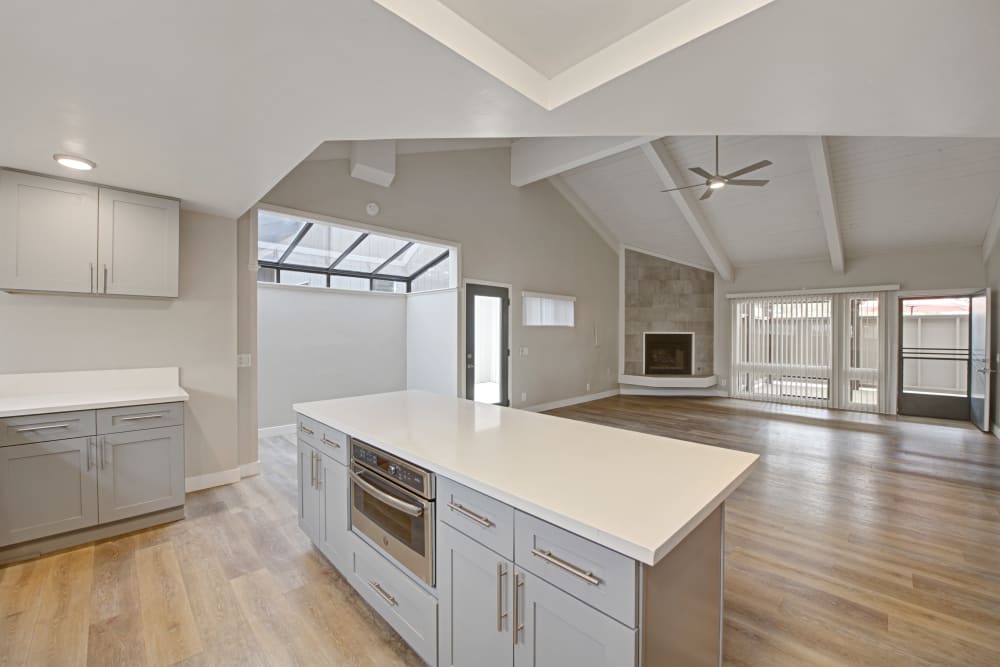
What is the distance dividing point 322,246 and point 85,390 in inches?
118

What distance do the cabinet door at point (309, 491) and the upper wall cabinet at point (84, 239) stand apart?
1.79 m

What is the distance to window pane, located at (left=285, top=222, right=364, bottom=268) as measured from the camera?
16.8ft

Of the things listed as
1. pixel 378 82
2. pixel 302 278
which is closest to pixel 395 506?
pixel 378 82

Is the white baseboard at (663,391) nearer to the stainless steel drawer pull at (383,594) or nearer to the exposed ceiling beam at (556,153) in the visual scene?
the exposed ceiling beam at (556,153)

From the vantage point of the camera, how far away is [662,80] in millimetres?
1660

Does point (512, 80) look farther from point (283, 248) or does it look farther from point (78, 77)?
point (283, 248)

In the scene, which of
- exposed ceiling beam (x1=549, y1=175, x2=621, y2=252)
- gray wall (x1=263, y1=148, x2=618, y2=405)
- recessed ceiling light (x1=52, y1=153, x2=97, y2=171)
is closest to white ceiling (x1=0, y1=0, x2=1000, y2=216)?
recessed ceiling light (x1=52, y1=153, x2=97, y2=171)

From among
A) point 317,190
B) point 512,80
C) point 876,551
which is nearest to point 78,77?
point 512,80

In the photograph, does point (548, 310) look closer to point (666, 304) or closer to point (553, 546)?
point (666, 304)

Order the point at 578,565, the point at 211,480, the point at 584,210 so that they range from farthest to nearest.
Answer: the point at 584,210 < the point at 211,480 < the point at 578,565

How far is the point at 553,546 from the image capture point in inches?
43.2

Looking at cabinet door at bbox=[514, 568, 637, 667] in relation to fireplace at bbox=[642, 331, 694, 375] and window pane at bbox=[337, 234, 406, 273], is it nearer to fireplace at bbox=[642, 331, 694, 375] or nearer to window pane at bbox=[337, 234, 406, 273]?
window pane at bbox=[337, 234, 406, 273]

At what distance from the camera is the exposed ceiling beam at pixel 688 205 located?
17.6 feet

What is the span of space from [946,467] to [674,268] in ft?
17.1
